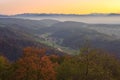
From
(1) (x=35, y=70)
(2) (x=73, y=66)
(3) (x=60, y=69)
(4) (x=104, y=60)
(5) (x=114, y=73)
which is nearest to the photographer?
(1) (x=35, y=70)

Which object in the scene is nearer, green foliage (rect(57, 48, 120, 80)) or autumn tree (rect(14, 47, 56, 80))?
autumn tree (rect(14, 47, 56, 80))

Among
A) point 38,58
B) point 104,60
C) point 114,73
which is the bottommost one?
point 114,73

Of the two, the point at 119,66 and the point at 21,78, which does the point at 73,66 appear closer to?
the point at 21,78

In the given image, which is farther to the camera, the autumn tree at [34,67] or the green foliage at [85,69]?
the green foliage at [85,69]

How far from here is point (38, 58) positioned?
6700cm

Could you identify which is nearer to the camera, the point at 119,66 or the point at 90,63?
the point at 90,63

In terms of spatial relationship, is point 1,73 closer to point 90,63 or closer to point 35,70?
point 35,70

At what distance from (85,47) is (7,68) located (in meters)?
28.5

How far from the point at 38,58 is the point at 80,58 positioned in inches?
371

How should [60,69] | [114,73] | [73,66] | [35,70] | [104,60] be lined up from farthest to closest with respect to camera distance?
[114,73], [104,60], [60,69], [73,66], [35,70]

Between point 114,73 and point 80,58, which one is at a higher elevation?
point 80,58

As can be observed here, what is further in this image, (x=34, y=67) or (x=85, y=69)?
(x=85, y=69)

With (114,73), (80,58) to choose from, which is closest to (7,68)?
(80,58)

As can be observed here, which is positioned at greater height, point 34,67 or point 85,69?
point 34,67
